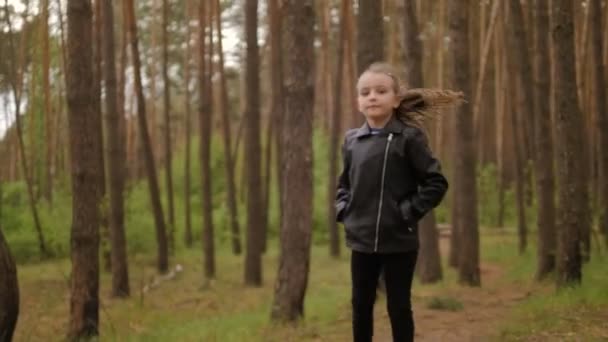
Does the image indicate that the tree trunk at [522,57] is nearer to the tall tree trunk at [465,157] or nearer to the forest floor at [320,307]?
the tall tree trunk at [465,157]

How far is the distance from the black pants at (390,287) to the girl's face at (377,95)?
76 cm

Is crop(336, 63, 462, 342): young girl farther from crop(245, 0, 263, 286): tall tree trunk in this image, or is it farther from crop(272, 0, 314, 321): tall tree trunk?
crop(245, 0, 263, 286): tall tree trunk

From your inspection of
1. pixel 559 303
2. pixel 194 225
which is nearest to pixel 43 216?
pixel 194 225

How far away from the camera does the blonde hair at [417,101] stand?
4078mm

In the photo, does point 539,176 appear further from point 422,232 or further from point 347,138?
point 347,138

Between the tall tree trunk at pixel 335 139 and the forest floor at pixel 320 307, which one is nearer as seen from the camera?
the forest floor at pixel 320 307

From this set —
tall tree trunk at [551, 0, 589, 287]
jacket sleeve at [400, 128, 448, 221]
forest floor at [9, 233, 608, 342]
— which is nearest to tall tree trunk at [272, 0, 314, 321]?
forest floor at [9, 233, 608, 342]

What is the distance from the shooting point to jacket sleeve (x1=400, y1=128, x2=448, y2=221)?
3.81m

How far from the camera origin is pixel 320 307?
28.1 feet

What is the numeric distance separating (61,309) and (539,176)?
716cm

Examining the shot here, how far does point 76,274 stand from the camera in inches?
282

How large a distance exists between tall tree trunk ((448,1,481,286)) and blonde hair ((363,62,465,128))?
545cm

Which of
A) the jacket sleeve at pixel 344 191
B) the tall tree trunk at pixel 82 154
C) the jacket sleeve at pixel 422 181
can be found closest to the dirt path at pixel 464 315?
the jacket sleeve at pixel 344 191

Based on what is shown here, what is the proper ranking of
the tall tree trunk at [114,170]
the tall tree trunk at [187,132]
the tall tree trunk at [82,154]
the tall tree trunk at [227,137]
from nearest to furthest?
the tall tree trunk at [82,154] < the tall tree trunk at [114,170] < the tall tree trunk at [227,137] < the tall tree trunk at [187,132]
